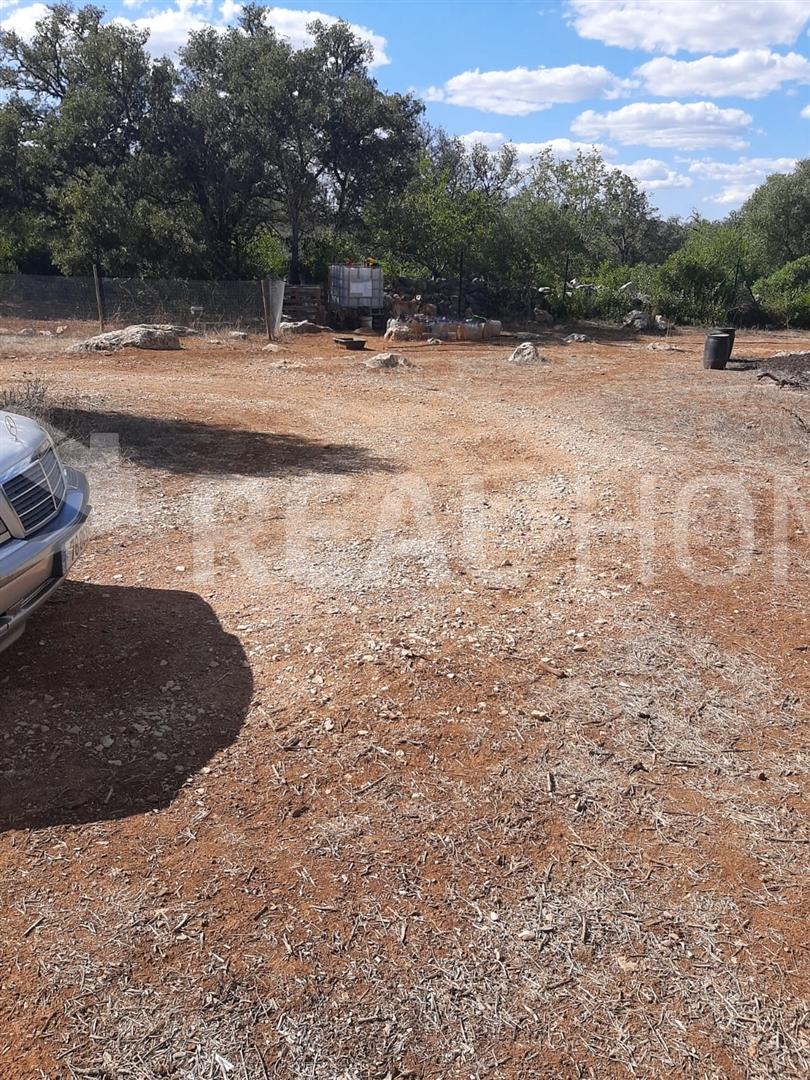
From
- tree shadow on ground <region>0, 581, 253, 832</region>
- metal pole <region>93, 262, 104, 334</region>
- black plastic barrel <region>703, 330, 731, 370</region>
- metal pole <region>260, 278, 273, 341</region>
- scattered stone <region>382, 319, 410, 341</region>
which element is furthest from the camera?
scattered stone <region>382, 319, 410, 341</region>

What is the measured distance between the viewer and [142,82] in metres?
20.8

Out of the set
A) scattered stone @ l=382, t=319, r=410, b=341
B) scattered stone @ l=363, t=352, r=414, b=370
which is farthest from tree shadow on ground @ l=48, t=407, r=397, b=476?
scattered stone @ l=382, t=319, r=410, b=341

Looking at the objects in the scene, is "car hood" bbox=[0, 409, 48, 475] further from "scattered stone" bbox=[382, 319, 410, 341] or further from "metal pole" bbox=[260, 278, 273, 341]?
"scattered stone" bbox=[382, 319, 410, 341]

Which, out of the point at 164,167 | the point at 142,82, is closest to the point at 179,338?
the point at 164,167

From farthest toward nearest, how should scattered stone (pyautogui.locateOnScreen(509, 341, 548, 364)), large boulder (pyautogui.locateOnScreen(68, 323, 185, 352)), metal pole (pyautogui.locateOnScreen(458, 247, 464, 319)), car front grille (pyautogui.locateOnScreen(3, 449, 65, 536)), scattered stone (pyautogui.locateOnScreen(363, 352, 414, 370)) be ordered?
1. metal pole (pyautogui.locateOnScreen(458, 247, 464, 319))
2. scattered stone (pyautogui.locateOnScreen(509, 341, 548, 364))
3. large boulder (pyautogui.locateOnScreen(68, 323, 185, 352))
4. scattered stone (pyautogui.locateOnScreen(363, 352, 414, 370))
5. car front grille (pyautogui.locateOnScreen(3, 449, 65, 536))

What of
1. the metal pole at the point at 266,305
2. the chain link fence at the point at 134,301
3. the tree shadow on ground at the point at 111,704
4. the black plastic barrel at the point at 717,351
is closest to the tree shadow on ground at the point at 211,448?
the tree shadow on ground at the point at 111,704

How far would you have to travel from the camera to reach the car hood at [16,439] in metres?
3.25

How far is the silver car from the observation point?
3.10 m

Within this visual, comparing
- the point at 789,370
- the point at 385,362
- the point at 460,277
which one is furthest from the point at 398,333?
the point at 789,370

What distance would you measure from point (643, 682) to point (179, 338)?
46.5 ft

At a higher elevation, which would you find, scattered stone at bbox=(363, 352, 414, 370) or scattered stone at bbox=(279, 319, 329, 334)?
scattered stone at bbox=(279, 319, 329, 334)

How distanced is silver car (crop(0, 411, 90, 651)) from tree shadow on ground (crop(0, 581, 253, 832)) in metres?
0.32

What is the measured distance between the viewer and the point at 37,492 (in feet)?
11.1

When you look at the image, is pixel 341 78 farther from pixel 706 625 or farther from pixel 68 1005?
pixel 68 1005
